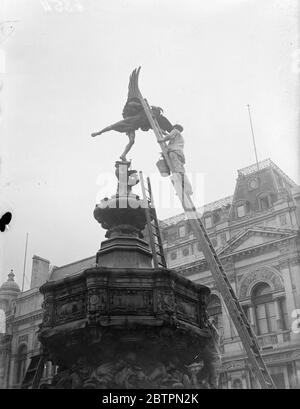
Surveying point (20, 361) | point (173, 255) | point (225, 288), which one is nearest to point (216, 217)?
point (173, 255)

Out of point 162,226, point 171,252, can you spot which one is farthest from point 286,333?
point 162,226

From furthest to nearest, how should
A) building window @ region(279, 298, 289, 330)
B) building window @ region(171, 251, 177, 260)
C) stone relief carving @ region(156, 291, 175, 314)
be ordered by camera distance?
building window @ region(171, 251, 177, 260) → building window @ region(279, 298, 289, 330) → stone relief carving @ region(156, 291, 175, 314)

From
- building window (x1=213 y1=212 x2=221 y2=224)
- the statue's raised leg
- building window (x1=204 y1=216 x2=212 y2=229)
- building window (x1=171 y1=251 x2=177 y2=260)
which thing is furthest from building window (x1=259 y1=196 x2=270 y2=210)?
the statue's raised leg

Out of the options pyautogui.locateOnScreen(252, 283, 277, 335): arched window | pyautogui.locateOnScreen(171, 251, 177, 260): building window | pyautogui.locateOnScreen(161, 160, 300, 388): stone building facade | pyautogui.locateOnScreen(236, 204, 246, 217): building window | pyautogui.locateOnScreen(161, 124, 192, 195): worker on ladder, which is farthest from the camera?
pyautogui.locateOnScreen(236, 204, 246, 217): building window

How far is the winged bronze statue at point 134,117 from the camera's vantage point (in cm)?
940

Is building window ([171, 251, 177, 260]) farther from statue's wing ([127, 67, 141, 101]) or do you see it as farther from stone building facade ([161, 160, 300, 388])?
statue's wing ([127, 67, 141, 101])

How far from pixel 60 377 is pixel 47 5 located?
659 cm

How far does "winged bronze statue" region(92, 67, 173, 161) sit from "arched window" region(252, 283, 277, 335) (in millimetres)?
20409

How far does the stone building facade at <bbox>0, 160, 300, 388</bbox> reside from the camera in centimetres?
2644
